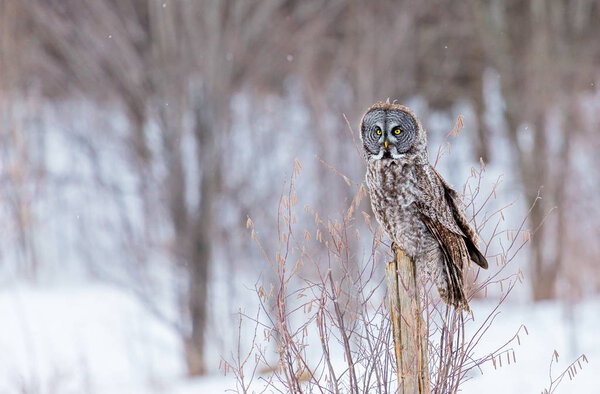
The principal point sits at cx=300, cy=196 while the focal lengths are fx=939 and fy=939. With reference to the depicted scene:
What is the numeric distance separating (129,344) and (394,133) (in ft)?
27.0

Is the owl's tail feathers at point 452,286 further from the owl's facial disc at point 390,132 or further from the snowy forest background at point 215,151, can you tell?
the snowy forest background at point 215,151

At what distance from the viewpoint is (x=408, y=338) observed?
11.6ft

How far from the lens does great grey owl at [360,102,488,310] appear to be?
12.2ft

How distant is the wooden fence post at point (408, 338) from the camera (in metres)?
3.53

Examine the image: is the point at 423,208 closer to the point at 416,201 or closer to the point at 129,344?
the point at 416,201

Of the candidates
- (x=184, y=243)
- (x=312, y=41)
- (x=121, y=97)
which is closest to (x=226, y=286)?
(x=184, y=243)

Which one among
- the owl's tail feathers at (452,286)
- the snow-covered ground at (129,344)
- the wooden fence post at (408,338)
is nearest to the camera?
the wooden fence post at (408,338)

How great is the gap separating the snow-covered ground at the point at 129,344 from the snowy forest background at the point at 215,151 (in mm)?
44

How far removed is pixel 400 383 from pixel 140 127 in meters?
8.06

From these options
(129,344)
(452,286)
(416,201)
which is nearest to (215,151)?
(129,344)

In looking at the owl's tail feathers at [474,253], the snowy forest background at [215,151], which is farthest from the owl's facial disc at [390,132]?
the snowy forest background at [215,151]

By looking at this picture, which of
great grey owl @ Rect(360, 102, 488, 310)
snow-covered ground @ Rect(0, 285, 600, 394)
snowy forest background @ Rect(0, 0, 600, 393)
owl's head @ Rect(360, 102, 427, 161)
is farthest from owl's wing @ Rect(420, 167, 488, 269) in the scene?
snowy forest background @ Rect(0, 0, 600, 393)

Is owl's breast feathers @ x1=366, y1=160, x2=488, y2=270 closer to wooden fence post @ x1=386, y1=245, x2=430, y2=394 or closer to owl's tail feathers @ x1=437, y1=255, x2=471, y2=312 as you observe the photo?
owl's tail feathers @ x1=437, y1=255, x2=471, y2=312

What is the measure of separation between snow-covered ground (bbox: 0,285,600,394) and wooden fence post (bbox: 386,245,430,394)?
5.24 m
